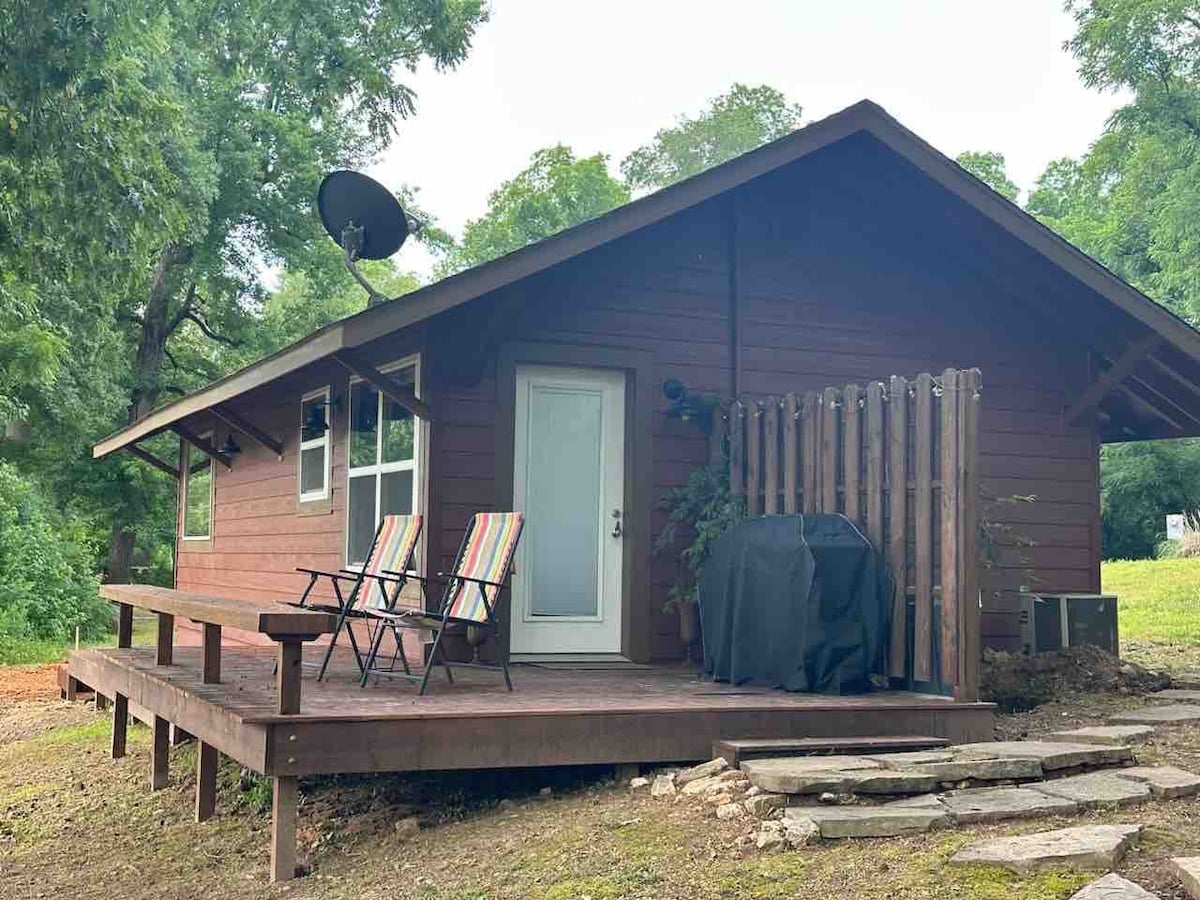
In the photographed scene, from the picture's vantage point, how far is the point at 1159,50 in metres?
16.6

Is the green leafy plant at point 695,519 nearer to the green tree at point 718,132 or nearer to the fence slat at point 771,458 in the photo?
the fence slat at point 771,458

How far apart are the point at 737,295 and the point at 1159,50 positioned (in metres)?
12.2

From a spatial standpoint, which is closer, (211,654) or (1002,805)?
(1002,805)

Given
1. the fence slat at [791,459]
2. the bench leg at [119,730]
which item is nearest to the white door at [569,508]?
the fence slat at [791,459]

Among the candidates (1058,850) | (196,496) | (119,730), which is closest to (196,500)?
(196,496)

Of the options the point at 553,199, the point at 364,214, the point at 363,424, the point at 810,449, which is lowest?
the point at 810,449

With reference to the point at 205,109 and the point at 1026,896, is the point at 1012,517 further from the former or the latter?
the point at 205,109

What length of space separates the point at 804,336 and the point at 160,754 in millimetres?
4519

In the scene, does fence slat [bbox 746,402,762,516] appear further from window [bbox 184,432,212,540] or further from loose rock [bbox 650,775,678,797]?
window [bbox 184,432,212,540]

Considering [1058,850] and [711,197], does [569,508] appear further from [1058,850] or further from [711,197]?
[1058,850]

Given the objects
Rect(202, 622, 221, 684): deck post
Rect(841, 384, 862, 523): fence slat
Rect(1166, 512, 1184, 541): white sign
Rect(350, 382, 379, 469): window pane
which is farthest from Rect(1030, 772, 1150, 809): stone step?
Rect(1166, 512, 1184, 541): white sign

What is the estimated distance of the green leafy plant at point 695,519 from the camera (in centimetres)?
697

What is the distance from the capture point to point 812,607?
5.55 metres

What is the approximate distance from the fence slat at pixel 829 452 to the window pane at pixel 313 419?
12.5 feet
